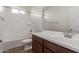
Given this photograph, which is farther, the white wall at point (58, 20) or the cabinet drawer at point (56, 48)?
the white wall at point (58, 20)

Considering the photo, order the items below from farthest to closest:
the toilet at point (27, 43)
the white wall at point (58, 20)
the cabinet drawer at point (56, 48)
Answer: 1. the white wall at point (58, 20)
2. the toilet at point (27, 43)
3. the cabinet drawer at point (56, 48)

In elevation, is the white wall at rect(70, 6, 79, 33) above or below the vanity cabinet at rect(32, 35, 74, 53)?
above

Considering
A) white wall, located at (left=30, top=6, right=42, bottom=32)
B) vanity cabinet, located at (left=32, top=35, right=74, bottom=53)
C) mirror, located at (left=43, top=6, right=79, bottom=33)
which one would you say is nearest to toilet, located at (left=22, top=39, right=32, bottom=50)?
vanity cabinet, located at (left=32, top=35, right=74, bottom=53)

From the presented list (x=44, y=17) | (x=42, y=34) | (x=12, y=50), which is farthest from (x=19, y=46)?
(x=44, y=17)

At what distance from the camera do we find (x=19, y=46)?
40.9 inches

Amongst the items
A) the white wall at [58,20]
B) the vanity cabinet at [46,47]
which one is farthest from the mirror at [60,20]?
the vanity cabinet at [46,47]

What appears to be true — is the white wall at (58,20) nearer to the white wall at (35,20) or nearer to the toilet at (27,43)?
the white wall at (35,20)

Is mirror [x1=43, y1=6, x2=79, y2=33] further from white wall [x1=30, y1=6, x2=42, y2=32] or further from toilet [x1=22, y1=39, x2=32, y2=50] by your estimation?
toilet [x1=22, y1=39, x2=32, y2=50]

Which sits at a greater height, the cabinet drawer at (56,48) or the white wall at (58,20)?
the white wall at (58,20)

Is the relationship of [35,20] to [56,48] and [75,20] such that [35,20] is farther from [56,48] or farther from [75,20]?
[75,20]

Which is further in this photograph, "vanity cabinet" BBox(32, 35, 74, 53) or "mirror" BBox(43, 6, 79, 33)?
"mirror" BBox(43, 6, 79, 33)

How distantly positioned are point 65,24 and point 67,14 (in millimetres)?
159

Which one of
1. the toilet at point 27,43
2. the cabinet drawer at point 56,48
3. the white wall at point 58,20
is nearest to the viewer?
the cabinet drawer at point 56,48

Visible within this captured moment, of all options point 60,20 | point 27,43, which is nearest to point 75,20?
point 60,20
